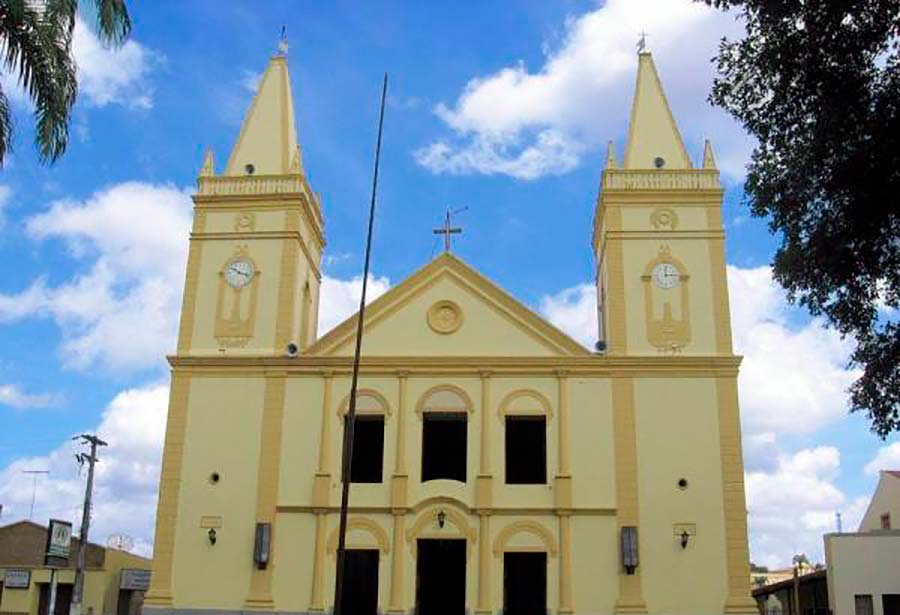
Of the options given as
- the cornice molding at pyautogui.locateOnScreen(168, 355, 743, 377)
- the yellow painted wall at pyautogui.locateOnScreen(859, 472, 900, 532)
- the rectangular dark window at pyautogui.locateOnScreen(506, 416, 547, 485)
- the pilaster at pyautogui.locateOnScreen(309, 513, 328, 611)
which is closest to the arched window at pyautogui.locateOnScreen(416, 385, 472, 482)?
the cornice molding at pyautogui.locateOnScreen(168, 355, 743, 377)

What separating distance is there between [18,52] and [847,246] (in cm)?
1266

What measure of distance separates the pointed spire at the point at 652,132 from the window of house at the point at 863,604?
14.4 metres

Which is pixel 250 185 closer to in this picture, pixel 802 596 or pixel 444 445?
pixel 444 445

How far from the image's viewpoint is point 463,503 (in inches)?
1103

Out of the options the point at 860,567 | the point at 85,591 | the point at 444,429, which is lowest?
the point at 85,591

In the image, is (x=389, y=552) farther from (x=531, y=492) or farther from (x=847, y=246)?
(x=847, y=246)

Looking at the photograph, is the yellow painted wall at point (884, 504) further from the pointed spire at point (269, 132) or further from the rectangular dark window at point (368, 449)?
the pointed spire at point (269, 132)

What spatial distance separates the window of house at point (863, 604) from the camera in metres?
32.4

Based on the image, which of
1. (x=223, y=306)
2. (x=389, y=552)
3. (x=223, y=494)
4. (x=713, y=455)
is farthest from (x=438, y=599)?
(x=223, y=306)

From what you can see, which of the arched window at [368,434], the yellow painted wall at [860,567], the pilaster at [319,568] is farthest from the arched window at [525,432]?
the yellow painted wall at [860,567]

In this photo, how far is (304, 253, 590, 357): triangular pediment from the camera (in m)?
29.5

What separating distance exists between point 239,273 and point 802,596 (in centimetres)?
2385

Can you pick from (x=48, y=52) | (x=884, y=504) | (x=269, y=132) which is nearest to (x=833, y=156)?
(x=48, y=52)

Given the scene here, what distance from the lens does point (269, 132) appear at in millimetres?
32656
